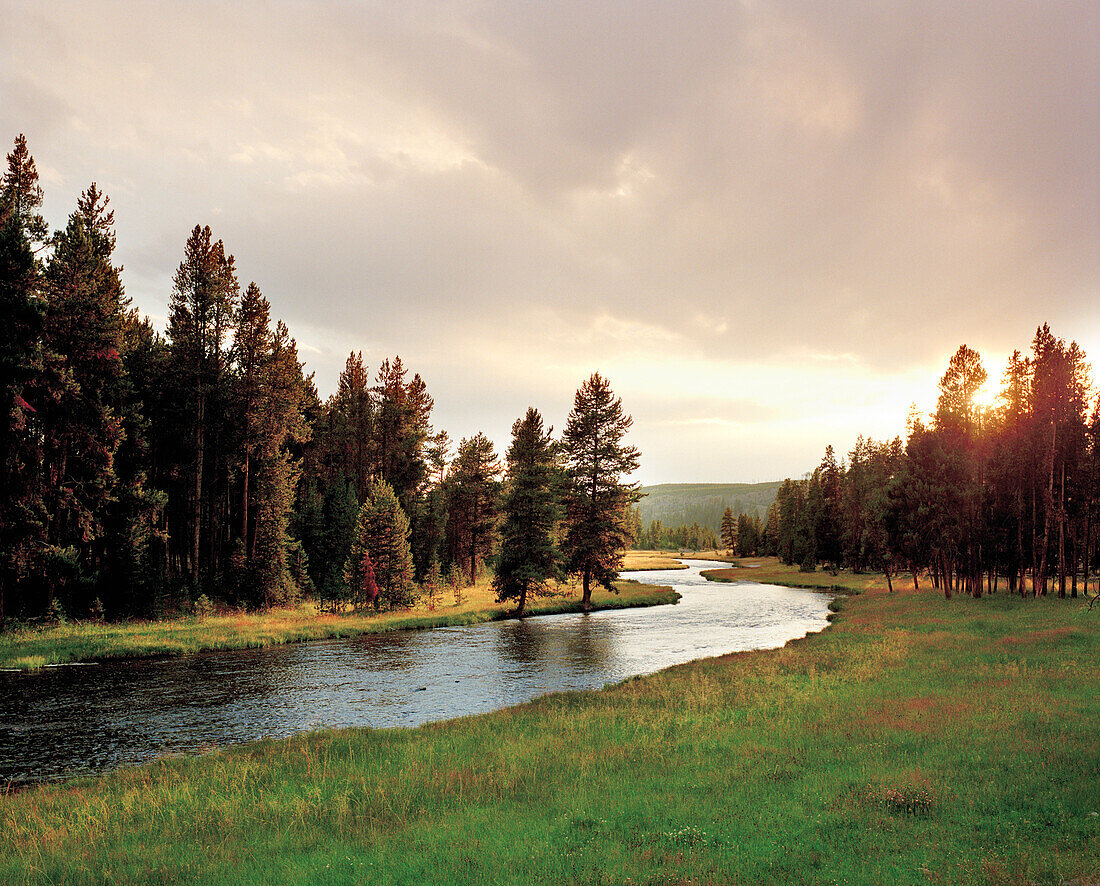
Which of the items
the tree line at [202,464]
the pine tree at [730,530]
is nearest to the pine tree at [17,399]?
the tree line at [202,464]

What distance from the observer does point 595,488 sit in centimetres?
5931

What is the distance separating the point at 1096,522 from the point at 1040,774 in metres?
55.7

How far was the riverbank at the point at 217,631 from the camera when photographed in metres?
30.4

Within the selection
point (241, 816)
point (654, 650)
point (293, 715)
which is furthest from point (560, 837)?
point (654, 650)

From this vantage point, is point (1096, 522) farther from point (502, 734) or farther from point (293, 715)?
point (293, 715)

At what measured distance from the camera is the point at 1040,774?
11.2 metres

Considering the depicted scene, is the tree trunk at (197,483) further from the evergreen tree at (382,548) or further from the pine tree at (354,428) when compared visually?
the pine tree at (354,428)

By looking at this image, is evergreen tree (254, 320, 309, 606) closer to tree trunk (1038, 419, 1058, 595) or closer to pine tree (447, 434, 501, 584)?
pine tree (447, 434, 501, 584)

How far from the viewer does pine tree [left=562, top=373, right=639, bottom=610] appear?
57.6 metres

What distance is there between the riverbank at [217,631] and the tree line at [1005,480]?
35.2 metres

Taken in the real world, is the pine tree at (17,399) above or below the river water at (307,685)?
above

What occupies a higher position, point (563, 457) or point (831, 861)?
point (563, 457)

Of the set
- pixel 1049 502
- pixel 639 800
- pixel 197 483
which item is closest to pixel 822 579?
pixel 1049 502

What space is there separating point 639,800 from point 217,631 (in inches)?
1380
